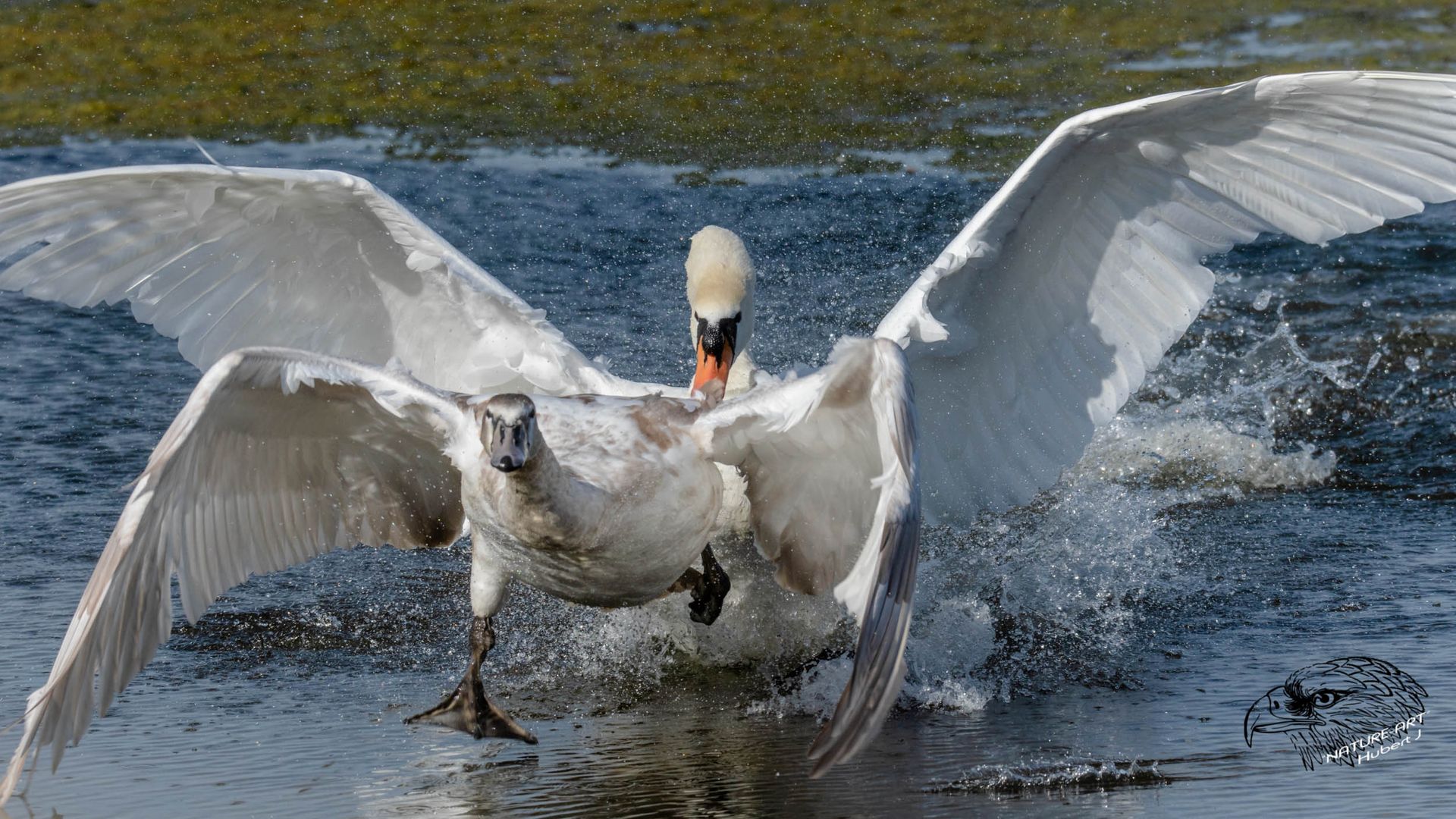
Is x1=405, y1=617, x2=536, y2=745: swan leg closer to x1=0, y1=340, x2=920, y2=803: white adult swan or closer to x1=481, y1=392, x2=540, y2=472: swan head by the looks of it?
x1=0, y1=340, x2=920, y2=803: white adult swan

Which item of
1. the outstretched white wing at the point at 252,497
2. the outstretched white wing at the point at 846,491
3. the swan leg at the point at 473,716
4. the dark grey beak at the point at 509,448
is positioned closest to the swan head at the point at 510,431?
the dark grey beak at the point at 509,448

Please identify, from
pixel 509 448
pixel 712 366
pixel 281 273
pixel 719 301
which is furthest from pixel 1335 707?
pixel 281 273

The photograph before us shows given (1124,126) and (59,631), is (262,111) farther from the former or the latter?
(1124,126)

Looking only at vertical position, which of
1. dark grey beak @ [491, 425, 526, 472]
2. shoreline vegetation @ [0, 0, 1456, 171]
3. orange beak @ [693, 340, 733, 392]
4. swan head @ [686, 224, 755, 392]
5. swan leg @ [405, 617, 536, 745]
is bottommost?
swan leg @ [405, 617, 536, 745]

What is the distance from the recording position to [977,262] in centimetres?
558

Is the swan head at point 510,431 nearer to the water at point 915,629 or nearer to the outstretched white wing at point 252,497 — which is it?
the outstretched white wing at point 252,497

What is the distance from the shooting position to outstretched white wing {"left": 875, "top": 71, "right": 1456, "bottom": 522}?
18.1ft

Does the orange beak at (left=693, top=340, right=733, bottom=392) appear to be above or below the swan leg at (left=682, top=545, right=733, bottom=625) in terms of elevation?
above

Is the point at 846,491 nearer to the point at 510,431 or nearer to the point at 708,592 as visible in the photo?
the point at 708,592

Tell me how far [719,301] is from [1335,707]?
2560mm

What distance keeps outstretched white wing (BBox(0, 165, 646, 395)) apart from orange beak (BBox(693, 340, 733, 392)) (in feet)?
1.20

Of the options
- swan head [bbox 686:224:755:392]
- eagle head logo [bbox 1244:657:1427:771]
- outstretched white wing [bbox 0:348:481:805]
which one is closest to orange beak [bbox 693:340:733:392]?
swan head [bbox 686:224:755:392]

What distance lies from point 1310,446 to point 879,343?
486 cm

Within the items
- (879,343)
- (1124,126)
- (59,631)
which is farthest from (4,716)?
(1124,126)
